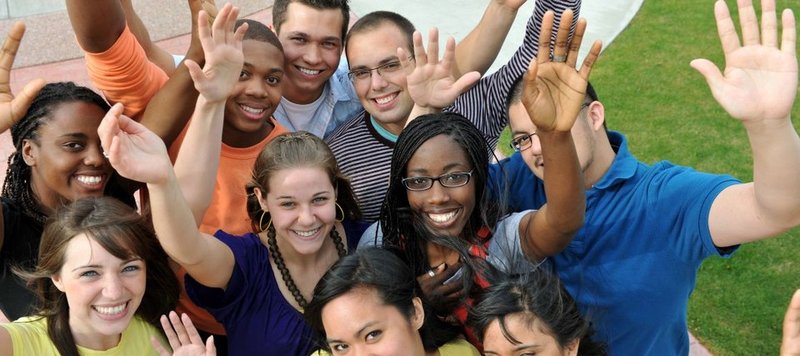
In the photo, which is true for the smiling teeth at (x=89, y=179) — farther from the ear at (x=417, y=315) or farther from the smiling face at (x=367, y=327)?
the ear at (x=417, y=315)

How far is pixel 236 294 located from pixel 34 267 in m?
0.72

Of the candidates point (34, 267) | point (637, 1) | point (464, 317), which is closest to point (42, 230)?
point (34, 267)

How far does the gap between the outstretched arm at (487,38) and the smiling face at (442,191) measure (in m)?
0.74

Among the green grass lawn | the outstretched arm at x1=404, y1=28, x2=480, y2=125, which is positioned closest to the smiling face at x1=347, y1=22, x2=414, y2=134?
the outstretched arm at x1=404, y1=28, x2=480, y2=125

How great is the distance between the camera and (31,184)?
325cm

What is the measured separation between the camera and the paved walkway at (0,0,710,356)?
815 cm

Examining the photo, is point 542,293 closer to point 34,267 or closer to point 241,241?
point 241,241

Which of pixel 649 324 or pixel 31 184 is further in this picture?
pixel 31 184

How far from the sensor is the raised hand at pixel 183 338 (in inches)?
110

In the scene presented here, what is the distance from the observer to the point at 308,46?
12.6 ft

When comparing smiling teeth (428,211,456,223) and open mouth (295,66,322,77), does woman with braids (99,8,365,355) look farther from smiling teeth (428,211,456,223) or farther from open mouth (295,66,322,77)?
open mouth (295,66,322,77)

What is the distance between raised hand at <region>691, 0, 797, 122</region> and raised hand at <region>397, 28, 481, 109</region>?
962 millimetres

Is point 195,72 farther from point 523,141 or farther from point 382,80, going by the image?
point 523,141

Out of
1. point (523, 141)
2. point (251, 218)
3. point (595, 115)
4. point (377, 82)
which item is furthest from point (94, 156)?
point (595, 115)
